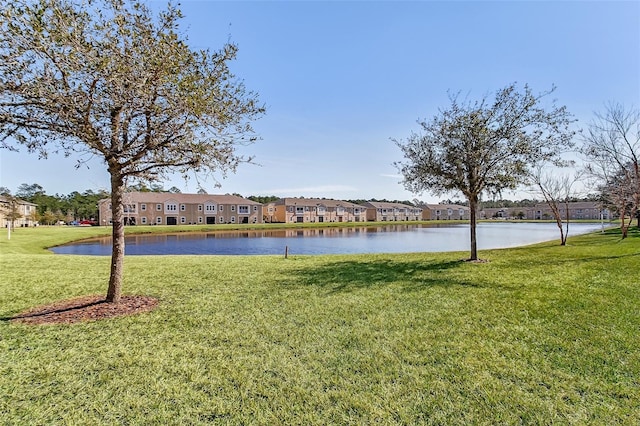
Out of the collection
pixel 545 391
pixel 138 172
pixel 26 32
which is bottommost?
pixel 545 391

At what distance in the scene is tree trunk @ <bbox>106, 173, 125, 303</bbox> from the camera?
Answer: 6348mm

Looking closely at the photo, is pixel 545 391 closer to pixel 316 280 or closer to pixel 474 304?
pixel 474 304

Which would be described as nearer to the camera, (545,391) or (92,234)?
(545,391)

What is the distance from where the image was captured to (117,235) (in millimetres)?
6461

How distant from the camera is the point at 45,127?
5.46 meters

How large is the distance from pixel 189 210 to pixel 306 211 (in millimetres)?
25611

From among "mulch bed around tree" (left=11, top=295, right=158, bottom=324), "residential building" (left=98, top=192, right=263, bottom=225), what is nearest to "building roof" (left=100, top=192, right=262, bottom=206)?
"residential building" (left=98, top=192, right=263, bottom=225)

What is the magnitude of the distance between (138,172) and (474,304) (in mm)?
6975

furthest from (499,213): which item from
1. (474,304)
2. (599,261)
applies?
(474,304)

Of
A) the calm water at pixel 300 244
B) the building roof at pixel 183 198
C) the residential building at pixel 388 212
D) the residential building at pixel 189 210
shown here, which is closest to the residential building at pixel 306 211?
the residential building at pixel 189 210

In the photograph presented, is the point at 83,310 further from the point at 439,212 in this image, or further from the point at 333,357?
the point at 439,212

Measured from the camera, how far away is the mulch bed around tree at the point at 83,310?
18.4 feet

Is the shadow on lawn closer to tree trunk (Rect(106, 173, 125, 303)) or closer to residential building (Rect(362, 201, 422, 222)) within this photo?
tree trunk (Rect(106, 173, 125, 303))

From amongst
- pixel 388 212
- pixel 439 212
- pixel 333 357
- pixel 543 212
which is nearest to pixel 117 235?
pixel 333 357
